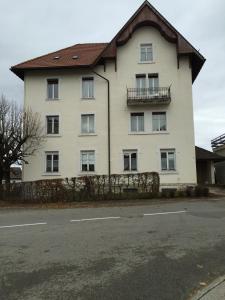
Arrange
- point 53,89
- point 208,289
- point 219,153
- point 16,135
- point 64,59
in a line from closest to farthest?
point 208,289, point 16,135, point 53,89, point 64,59, point 219,153

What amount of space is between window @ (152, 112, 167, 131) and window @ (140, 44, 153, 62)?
177 inches

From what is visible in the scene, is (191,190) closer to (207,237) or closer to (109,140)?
(109,140)

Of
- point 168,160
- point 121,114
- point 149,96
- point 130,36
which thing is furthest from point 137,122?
point 130,36

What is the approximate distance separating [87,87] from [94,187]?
11.4 meters

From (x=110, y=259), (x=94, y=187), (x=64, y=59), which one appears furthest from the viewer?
(x=64, y=59)

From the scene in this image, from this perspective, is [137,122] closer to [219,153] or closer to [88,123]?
[88,123]

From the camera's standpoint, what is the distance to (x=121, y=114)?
29.4 metres

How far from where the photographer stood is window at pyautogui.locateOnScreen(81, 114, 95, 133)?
29.8 meters

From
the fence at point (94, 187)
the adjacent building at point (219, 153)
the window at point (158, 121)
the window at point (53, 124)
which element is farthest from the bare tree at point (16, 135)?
the adjacent building at point (219, 153)

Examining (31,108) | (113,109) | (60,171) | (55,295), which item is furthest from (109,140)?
(55,295)

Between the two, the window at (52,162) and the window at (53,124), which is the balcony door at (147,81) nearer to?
the window at (53,124)

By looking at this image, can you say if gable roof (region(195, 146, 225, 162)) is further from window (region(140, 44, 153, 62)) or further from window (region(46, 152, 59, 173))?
window (region(46, 152, 59, 173))

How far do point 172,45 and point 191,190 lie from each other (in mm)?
12782

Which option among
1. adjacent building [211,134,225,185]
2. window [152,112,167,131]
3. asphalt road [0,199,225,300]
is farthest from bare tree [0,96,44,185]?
adjacent building [211,134,225,185]
